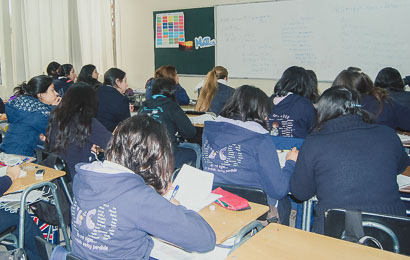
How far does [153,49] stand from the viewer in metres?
7.41

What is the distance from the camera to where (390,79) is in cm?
407

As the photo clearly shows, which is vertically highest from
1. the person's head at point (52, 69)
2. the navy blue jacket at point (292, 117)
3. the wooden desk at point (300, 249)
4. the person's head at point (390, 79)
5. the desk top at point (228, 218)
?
the person's head at point (52, 69)

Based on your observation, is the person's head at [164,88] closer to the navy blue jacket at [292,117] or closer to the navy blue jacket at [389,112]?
the navy blue jacket at [292,117]

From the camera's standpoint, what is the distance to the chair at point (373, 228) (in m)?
1.65

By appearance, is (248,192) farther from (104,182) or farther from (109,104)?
(109,104)

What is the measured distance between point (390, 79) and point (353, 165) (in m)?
2.57

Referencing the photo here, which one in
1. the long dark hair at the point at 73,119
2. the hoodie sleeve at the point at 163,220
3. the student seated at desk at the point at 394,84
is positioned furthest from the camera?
the student seated at desk at the point at 394,84

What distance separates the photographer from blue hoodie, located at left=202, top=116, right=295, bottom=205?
7.43 feet

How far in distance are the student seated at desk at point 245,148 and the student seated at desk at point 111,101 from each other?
209 centimetres

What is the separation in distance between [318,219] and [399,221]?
1.62 feet

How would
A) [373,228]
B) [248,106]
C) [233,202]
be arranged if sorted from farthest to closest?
[248,106]
[233,202]
[373,228]

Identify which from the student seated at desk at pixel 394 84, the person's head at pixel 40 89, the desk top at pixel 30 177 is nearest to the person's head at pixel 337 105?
the desk top at pixel 30 177

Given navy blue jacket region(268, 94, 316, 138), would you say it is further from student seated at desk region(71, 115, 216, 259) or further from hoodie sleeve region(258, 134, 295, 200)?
student seated at desk region(71, 115, 216, 259)

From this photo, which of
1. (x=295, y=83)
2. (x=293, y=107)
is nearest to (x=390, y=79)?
(x=295, y=83)
